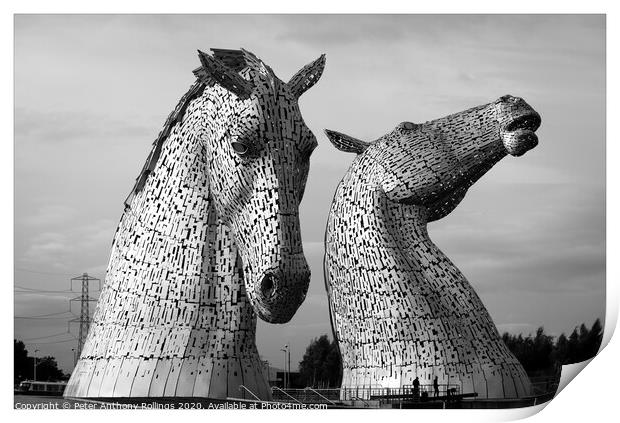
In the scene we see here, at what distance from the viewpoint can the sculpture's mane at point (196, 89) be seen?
581 cm

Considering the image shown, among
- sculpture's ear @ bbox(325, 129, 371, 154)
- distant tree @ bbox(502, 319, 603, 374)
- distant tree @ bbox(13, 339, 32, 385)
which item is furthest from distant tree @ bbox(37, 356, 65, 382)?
distant tree @ bbox(502, 319, 603, 374)

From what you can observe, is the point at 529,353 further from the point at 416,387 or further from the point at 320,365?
the point at 416,387

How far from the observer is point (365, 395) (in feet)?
26.0

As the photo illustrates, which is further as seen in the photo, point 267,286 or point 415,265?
point 415,265

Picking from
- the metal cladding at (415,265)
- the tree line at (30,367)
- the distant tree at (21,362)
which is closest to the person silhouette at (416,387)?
the metal cladding at (415,265)

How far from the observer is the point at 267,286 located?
17.7ft

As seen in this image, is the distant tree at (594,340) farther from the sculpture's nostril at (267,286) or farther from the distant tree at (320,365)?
the sculpture's nostril at (267,286)

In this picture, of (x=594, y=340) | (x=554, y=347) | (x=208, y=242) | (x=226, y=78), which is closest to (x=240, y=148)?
(x=226, y=78)

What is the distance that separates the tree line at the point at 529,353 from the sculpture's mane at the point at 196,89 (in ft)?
10.2

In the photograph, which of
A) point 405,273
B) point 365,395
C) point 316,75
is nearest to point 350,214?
point 405,273

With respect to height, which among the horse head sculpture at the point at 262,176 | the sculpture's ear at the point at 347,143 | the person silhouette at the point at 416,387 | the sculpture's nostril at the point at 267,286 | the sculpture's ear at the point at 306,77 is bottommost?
the person silhouette at the point at 416,387

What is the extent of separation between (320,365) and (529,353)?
2412 millimetres

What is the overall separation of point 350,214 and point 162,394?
9.93 feet

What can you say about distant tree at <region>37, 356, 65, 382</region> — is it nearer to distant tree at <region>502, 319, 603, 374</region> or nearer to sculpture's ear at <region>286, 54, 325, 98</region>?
sculpture's ear at <region>286, 54, 325, 98</region>
